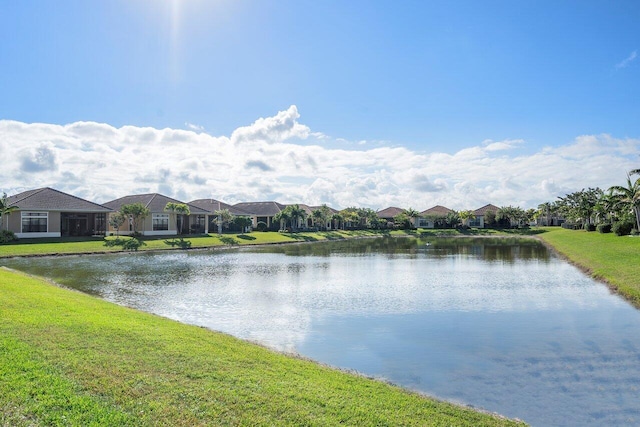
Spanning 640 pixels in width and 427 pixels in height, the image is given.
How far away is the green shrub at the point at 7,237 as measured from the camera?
4142cm

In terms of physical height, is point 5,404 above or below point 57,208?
below

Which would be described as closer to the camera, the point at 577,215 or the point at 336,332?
the point at 336,332

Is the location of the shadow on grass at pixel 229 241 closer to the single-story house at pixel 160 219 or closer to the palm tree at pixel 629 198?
the single-story house at pixel 160 219

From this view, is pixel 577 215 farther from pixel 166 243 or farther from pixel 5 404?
pixel 5 404

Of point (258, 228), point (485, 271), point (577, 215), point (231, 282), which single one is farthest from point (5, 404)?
point (577, 215)

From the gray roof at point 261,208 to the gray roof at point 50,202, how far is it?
3274cm

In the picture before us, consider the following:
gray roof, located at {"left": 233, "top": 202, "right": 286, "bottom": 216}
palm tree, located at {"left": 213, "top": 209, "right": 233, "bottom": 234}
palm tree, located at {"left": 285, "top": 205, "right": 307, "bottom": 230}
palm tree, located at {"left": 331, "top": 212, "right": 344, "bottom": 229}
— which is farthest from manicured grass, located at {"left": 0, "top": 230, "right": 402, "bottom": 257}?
palm tree, located at {"left": 331, "top": 212, "right": 344, "bottom": 229}

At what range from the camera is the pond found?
30.6ft

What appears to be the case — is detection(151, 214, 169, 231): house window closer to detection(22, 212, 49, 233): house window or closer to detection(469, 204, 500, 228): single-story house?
detection(22, 212, 49, 233): house window

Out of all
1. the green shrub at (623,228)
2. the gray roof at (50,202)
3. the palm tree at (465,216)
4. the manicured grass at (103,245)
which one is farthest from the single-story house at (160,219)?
the palm tree at (465,216)

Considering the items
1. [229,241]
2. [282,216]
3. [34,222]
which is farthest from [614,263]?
[282,216]

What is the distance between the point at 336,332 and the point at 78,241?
40204 mm

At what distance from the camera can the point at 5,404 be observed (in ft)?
19.9

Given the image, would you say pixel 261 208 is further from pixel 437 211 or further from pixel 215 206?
pixel 437 211
